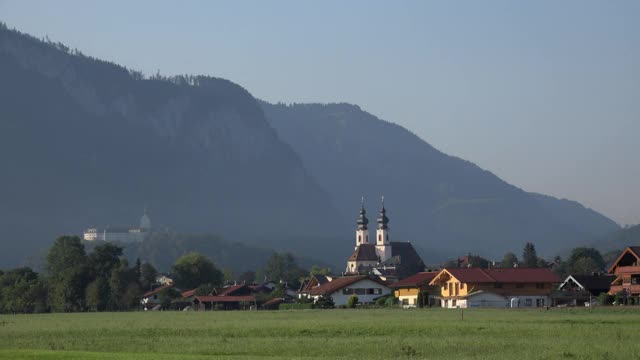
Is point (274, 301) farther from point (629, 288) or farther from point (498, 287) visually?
point (629, 288)

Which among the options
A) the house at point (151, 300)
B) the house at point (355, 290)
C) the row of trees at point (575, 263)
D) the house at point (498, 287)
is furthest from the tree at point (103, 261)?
the row of trees at point (575, 263)

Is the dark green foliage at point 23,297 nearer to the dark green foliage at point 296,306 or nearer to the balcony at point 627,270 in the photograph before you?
the dark green foliage at point 296,306

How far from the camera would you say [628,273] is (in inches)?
4188

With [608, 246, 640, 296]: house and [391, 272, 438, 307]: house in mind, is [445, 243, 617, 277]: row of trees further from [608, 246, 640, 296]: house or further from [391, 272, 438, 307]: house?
[608, 246, 640, 296]: house

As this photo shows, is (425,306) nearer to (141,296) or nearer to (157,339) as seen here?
(141,296)

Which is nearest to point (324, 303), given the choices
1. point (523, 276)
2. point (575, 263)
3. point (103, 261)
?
point (523, 276)

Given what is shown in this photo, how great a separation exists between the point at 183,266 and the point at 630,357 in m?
136

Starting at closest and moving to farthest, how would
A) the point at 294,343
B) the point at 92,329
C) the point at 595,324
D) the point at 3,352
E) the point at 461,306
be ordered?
the point at 3,352 → the point at 294,343 → the point at 595,324 → the point at 92,329 → the point at 461,306

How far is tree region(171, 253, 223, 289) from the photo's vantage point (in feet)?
559

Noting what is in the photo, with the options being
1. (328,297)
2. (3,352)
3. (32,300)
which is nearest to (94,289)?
(32,300)

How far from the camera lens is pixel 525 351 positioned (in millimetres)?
44500

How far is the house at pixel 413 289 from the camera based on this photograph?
127m

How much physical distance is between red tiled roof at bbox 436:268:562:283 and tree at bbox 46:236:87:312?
4348cm

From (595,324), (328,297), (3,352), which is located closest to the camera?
(3,352)
